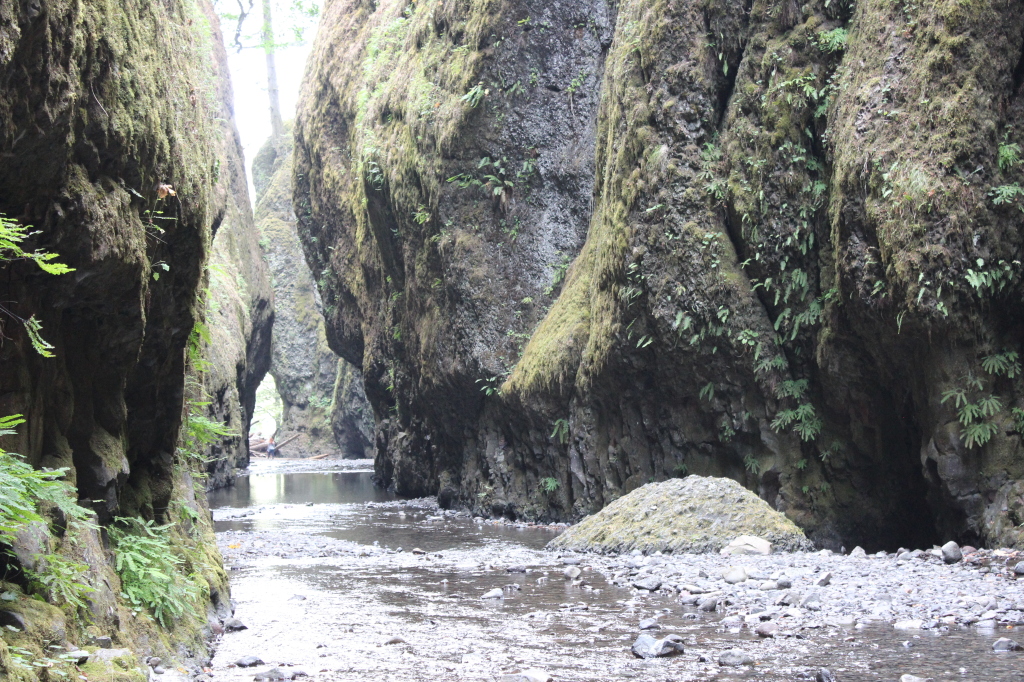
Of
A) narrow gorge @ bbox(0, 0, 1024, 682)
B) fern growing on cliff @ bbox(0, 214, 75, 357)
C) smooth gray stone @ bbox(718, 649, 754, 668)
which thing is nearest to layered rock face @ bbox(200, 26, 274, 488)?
narrow gorge @ bbox(0, 0, 1024, 682)

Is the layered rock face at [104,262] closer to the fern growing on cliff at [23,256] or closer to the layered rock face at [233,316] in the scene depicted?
the fern growing on cliff at [23,256]

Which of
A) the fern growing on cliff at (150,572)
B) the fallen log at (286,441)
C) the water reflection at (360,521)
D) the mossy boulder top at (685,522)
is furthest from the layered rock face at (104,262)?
the fallen log at (286,441)

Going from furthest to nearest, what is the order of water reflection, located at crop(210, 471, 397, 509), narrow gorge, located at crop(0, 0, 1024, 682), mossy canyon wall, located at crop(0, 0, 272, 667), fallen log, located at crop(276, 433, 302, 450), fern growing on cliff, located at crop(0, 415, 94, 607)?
fallen log, located at crop(276, 433, 302, 450) → water reflection, located at crop(210, 471, 397, 509) → narrow gorge, located at crop(0, 0, 1024, 682) → mossy canyon wall, located at crop(0, 0, 272, 667) → fern growing on cliff, located at crop(0, 415, 94, 607)

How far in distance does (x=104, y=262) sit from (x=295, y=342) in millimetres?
47224

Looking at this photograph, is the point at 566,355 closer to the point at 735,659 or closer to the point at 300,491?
the point at 735,659

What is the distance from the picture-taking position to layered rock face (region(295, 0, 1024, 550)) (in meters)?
9.96

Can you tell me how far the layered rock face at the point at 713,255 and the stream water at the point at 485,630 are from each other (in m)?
3.72

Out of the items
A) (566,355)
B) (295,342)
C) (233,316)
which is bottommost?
(566,355)

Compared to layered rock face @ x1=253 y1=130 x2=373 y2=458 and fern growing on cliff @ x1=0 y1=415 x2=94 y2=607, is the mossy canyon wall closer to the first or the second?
fern growing on cliff @ x1=0 y1=415 x2=94 y2=607

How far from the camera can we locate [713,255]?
13234mm

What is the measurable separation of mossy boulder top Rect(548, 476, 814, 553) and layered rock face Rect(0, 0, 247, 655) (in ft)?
18.2

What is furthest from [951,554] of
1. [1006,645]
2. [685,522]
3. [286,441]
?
[286,441]

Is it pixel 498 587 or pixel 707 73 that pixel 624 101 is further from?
pixel 498 587

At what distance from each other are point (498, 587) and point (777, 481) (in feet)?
16.7
